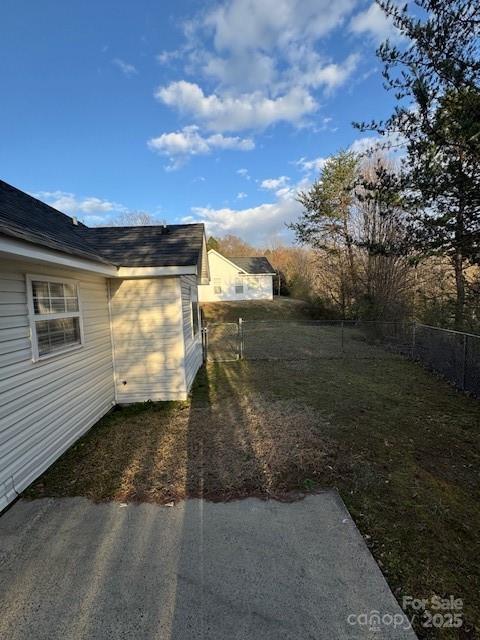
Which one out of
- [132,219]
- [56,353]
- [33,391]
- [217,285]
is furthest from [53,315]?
[132,219]

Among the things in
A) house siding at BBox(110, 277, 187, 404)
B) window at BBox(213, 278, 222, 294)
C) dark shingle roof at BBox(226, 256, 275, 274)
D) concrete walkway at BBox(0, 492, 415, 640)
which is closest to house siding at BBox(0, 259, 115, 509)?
concrete walkway at BBox(0, 492, 415, 640)

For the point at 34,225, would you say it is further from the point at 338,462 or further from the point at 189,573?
the point at 338,462

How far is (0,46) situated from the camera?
666 cm

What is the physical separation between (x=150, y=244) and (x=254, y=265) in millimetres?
24652

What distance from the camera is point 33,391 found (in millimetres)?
3635

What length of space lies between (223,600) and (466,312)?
366 inches

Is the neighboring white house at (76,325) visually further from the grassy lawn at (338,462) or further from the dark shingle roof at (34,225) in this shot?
the grassy lawn at (338,462)

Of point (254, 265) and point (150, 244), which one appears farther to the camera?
point (254, 265)

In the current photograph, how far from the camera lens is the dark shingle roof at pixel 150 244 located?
594cm

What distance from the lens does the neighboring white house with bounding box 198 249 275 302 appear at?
96.8 feet

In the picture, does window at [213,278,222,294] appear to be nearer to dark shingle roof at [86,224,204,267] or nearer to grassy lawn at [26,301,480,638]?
dark shingle roof at [86,224,204,267]

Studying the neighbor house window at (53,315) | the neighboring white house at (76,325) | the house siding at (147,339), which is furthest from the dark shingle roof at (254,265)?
the neighbor house window at (53,315)

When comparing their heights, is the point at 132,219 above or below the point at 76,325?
above

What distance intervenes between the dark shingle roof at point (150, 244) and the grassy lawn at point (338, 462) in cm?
296
